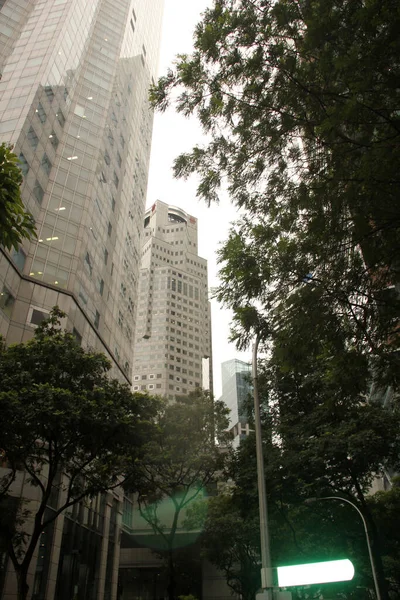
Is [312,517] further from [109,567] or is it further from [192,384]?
[192,384]

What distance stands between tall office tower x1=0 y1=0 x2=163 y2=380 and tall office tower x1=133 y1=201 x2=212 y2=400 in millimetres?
71635

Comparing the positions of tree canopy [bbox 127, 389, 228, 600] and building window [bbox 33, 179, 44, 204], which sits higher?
building window [bbox 33, 179, 44, 204]

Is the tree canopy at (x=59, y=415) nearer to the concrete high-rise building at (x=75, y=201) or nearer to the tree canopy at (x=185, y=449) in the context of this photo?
the tree canopy at (x=185, y=449)

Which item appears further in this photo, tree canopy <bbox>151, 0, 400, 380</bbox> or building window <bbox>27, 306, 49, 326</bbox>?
building window <bbox>27, 306, 49, 326</bbox>

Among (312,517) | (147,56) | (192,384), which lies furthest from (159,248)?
(312,517)

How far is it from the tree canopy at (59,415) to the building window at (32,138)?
67.3ft

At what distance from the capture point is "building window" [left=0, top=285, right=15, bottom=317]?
88.2 feet

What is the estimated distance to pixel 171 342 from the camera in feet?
421

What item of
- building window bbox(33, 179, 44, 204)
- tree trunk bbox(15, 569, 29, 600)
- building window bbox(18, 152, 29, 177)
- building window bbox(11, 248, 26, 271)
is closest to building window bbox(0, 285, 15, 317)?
building window bbox(11, 248, 26, 271)

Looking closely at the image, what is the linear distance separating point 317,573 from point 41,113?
38.1m

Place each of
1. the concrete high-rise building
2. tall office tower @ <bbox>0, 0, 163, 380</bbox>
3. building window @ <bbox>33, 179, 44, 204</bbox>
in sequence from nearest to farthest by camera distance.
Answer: the concrete high-rise building, tall office tower @ <bbox>0, 0, 163, 380</bbox>, building window @ <bbox>33, 179, 44, 204</bbox>

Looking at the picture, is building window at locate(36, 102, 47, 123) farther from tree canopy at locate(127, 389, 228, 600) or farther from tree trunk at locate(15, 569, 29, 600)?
tree trunk at locate(15, 569, 29, 600)

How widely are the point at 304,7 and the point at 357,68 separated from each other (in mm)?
1983

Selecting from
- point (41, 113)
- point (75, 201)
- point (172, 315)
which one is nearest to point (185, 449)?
point (75, 201)
